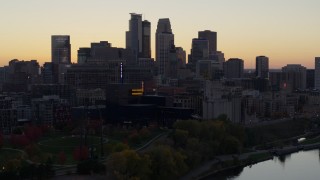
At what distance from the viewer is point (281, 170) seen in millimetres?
32062

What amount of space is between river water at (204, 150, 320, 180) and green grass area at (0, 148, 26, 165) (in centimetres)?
1018

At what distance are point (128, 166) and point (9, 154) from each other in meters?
9.35

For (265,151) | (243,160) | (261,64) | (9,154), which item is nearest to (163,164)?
(9,154)

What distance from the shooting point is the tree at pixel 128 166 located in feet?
75.2

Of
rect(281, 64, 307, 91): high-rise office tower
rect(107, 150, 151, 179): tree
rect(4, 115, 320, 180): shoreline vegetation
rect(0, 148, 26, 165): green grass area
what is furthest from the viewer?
rect(281, 64, 307, 91): high-rise office tower

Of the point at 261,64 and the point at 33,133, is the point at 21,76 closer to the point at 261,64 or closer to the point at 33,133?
the point at 33,133

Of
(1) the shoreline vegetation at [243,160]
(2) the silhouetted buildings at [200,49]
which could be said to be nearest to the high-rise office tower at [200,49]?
(2) the silhouetted buildings at [200,49]

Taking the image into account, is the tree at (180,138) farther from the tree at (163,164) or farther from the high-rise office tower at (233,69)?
the high-rise office tower at (233,69)

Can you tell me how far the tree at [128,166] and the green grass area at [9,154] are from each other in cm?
623

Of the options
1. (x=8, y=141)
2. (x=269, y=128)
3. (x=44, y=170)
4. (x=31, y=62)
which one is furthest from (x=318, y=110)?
(x=31, y=62)

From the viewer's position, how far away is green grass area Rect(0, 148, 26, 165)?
27.1 meters

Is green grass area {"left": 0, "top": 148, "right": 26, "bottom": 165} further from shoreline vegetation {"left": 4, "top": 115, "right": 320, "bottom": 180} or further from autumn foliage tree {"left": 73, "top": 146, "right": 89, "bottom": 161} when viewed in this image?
autumn foliage tree {"left": 73, "top": 146, "right": 89, "bottom": 161}

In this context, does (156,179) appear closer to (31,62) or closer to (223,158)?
(223,158)

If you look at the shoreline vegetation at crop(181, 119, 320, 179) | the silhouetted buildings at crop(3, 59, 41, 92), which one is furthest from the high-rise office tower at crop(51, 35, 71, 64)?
the shoreline vegetation at crop(181, 119, 320, 179)
